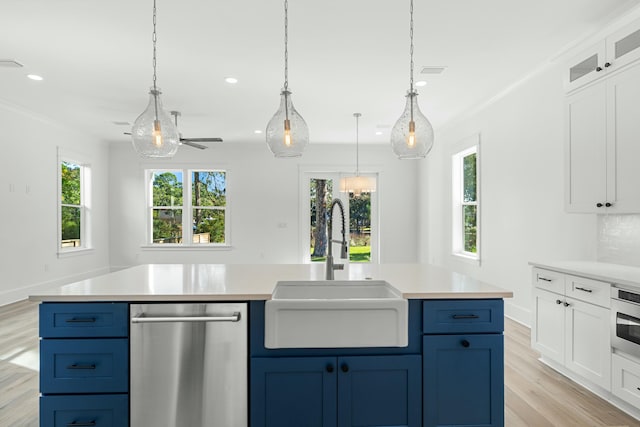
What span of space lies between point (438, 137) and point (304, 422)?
6.11 m

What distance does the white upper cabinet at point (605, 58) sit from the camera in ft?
8.84

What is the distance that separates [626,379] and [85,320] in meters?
3.00

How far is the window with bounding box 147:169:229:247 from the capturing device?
8.16 metres

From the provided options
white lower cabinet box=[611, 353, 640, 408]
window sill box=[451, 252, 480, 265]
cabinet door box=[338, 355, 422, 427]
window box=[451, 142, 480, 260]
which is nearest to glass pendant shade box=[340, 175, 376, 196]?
window box=[451, 142, 480, 260]

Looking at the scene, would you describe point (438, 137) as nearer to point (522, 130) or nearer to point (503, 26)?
point (522, 130)

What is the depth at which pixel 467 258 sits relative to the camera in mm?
5840

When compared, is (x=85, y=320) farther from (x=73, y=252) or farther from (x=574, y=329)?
(x=73, y=252)

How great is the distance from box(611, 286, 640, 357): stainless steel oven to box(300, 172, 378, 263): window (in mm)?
5751

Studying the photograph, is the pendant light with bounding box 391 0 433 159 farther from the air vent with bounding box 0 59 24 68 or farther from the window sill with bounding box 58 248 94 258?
the window sill with bounding box 58 248 94 258

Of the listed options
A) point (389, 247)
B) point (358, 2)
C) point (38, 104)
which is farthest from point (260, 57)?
point (389, 247)

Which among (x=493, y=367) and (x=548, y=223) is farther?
(x=548, y=223)

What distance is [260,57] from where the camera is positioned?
151 inches

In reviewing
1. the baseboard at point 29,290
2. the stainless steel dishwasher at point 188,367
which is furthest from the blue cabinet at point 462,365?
the baseboard at point 29,290

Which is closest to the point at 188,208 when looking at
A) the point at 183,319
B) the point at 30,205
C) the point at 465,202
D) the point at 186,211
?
the point at 186,211
